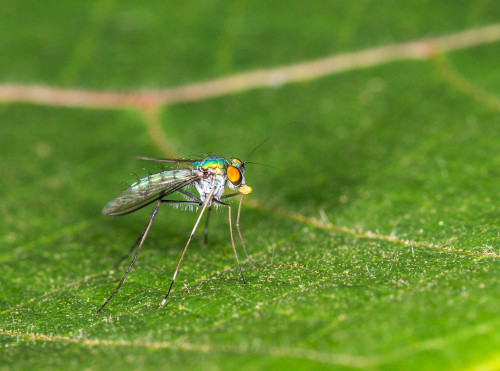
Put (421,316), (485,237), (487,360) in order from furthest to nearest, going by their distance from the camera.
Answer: (485,237) < (421,316) < (487,360)

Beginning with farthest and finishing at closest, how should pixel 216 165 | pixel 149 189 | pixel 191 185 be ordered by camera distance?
1. pixel 191 185
2. pixel 216 165
3. pixel 149 189

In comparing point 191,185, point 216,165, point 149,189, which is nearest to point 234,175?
point 216,165

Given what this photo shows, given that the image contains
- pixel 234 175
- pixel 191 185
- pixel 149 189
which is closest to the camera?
pixel 234 175

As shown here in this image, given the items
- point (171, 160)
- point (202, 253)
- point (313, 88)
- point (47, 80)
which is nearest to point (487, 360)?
point (202, 253)

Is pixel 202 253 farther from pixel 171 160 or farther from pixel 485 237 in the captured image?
pixel 485 237

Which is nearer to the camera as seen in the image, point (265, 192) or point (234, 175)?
point (234, 175)

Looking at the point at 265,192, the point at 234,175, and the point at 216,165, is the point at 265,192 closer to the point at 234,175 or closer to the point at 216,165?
the point at 234,175

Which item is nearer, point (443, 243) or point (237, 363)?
point (237, 363)
